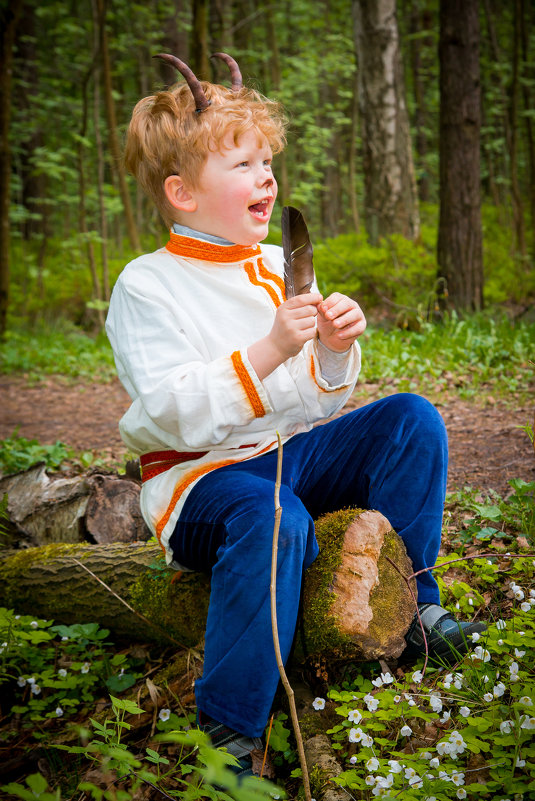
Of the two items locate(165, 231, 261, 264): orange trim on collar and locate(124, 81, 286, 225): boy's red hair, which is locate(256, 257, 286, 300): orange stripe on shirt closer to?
locate(165, 231, 261, 264): orange trim on collar

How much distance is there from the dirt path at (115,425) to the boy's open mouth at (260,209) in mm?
1806

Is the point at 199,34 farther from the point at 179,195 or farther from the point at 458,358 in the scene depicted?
the point at 179,195

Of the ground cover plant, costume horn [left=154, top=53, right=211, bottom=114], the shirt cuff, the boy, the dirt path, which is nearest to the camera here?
the ground cover plant

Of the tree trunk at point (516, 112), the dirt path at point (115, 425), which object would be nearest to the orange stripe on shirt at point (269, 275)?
the dirt path at point (115, 425)

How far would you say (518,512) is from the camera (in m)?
2.61

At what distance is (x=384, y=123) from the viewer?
7879 millimetres

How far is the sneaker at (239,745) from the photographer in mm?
1698

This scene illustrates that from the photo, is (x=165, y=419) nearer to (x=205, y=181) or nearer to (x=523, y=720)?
(x=205, y=181)

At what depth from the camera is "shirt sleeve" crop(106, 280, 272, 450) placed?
1826 millimetres

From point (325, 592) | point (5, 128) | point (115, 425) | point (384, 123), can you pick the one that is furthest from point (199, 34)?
point (325, 592)

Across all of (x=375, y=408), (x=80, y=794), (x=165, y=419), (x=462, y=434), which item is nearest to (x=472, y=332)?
(x=462, y=434)

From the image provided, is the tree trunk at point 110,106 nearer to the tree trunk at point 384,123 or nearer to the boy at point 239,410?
the tree trunk at point 384,123

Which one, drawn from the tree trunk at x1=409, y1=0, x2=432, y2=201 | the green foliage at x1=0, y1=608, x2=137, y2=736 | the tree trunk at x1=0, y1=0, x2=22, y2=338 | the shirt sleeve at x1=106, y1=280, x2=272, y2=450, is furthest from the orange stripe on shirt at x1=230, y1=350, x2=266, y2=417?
the tree trunk at x1=409, y1=0, x2=432, y2=201

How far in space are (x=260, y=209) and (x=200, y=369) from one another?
640 mm
